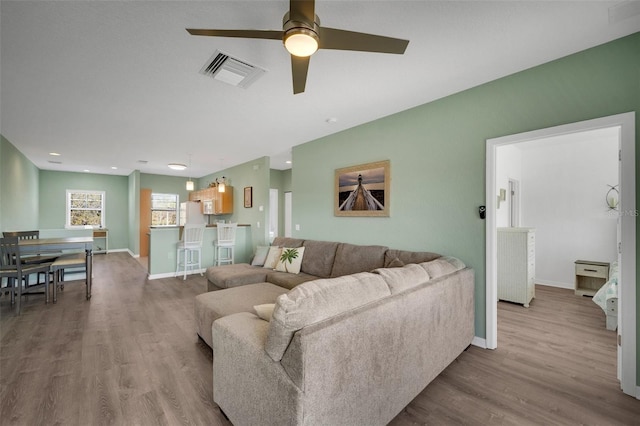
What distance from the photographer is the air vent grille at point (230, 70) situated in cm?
229

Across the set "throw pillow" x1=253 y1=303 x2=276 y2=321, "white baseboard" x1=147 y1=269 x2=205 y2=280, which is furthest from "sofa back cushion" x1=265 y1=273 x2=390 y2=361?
"white baseboard" x1=147 y1=269 x2=205 y2=280

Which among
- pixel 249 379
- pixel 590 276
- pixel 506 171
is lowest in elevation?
pixel 590 276

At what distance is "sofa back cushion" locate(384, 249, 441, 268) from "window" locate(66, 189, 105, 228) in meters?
9.88

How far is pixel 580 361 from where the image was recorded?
2400 mm

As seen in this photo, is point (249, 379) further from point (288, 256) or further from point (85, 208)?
point (85, 208)

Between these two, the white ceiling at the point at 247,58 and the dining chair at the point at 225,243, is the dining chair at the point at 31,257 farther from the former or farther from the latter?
the dining chair at the point at 225,243

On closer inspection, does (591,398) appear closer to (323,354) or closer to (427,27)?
(323,354)

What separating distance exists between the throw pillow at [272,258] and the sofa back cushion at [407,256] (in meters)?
1.68

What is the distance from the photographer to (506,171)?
4.83m

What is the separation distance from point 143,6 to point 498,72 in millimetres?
2888

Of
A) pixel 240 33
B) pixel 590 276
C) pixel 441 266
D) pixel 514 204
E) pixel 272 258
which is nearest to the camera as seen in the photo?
pixel 240 33

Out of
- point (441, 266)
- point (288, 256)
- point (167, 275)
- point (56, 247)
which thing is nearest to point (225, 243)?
point (167, 275)

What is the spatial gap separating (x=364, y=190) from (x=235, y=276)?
2.10 m

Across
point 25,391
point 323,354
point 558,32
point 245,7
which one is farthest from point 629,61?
point 25,391
